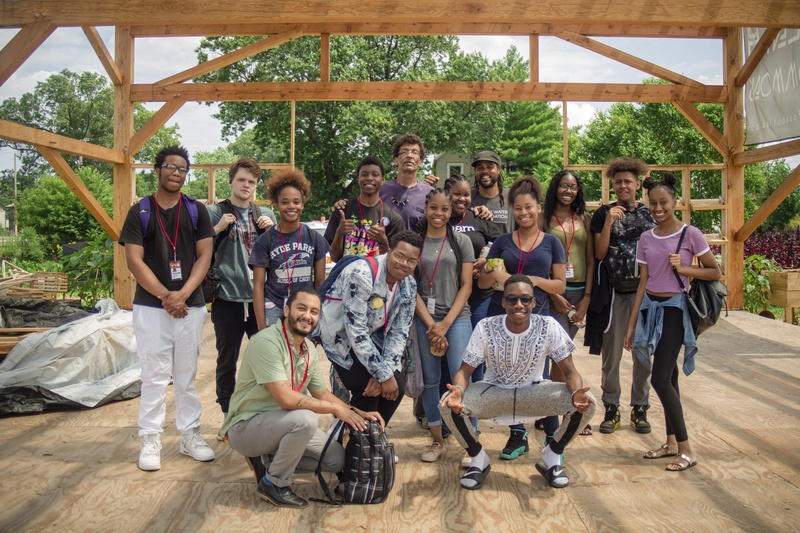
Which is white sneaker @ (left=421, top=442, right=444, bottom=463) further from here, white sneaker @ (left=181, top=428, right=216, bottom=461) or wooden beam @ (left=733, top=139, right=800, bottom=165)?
wooden beam @ (left=733, top=139, right=800, bottom=165)

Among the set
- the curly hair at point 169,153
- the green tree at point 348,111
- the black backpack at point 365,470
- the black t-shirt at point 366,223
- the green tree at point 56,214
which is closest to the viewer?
the black backpack at point 365,470

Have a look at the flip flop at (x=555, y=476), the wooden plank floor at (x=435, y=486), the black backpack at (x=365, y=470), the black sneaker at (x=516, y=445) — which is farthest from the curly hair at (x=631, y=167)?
the black backpack at (x=365, y=470)

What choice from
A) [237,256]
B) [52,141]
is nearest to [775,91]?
[237,256]

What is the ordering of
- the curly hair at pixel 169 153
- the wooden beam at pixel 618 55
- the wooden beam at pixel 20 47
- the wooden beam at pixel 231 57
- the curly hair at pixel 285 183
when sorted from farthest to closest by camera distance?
the wooden beam at pixel 618 55, the wooden beam at pixel 231 57, the wooden beam at pixel 20 47, the curly hair at pixel 285 183, the curly hair at pixel 169 153

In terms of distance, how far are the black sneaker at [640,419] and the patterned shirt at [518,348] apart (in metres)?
1.25

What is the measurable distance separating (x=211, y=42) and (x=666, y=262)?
80.9 ft

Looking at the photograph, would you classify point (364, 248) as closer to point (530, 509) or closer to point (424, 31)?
point (530, 509)

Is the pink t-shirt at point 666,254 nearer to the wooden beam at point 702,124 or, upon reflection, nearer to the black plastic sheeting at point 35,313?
the black plastic sheeting at point 35,313

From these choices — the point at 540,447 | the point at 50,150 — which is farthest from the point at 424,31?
the point at 540,447

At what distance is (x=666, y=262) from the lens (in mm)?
4176

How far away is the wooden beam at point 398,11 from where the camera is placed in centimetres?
541

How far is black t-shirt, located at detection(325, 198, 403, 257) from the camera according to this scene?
4508 mm

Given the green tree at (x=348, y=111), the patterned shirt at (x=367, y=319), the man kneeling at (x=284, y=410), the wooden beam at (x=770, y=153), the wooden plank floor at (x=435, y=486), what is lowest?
the wooden plank floor at (x=435, y=486)

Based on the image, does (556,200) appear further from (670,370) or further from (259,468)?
(259,468)
